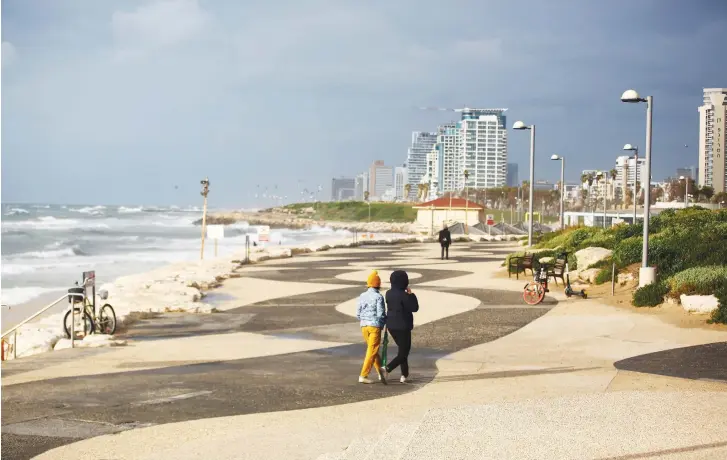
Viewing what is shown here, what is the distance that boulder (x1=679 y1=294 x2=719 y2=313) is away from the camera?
55.7 ft

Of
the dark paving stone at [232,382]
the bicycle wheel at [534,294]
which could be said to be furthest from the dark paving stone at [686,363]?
the bicycle wheel at [534,294]

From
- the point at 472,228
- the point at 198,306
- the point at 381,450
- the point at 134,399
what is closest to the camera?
the point at 381,450

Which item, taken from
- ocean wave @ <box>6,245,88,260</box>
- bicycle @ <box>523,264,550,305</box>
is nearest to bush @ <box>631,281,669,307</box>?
bicycle @ <box>523,264,550,305</box>

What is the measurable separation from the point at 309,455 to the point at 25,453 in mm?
2816

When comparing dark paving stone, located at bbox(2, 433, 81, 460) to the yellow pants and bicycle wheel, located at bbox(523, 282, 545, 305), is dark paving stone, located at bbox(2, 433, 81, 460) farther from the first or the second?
bicycle wheel, located at bbox(523, 282, 545, 305)

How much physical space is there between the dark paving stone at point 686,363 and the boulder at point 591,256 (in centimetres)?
1146

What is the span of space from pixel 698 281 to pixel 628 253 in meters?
5.57

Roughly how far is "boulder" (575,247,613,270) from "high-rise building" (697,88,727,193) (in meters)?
63.9

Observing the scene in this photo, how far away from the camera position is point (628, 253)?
23.7 meters

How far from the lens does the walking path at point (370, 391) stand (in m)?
7.69

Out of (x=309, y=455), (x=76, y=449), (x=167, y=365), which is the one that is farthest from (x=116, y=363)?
(x=309, y=455)

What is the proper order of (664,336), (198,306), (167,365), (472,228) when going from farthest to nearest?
(472,228)
(198,306)
(664,336)
(167,365)

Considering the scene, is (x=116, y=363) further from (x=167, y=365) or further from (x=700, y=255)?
(x=700, y=255)

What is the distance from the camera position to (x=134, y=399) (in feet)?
33.7
